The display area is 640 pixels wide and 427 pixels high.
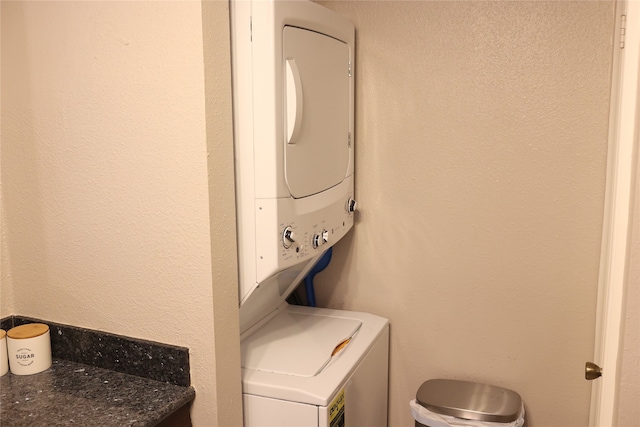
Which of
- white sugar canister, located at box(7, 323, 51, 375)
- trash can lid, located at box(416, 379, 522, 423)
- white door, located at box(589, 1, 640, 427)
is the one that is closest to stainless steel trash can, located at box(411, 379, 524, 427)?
trash can lid, located at box(416, 379, 522, 423)

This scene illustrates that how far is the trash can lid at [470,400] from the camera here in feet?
6.33

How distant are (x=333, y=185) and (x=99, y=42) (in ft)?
2.77

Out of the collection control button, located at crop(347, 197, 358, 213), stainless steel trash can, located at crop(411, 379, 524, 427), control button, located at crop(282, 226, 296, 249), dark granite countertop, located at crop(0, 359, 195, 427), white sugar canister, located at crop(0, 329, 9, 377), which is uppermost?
control button, located at crop(347, 197, 358, 213)

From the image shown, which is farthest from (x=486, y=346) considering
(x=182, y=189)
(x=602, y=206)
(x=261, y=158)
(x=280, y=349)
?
(x=182, y=189)

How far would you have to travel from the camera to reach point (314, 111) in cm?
175

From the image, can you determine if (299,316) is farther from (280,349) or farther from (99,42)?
(99,42)

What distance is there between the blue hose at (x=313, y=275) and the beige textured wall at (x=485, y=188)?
9cm

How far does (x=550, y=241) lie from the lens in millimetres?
2014

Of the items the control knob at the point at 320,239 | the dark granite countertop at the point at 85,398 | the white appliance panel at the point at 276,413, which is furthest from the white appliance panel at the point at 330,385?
the control knob at the point at 320,239

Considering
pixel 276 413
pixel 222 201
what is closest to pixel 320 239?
pixel 222 201

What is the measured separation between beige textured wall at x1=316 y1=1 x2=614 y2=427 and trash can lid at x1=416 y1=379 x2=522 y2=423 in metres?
0.09

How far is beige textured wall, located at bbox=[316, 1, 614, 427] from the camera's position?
193 centimetres

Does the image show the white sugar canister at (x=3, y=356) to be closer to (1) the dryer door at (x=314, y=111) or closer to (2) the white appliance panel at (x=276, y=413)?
(2) the white appliance panel at (x=276, y=413)

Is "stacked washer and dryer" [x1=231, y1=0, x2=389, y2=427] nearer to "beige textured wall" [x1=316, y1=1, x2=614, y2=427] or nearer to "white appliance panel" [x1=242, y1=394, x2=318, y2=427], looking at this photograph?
"white appliance panel" [x1=242, y1=394, x2=318, y2=427]
